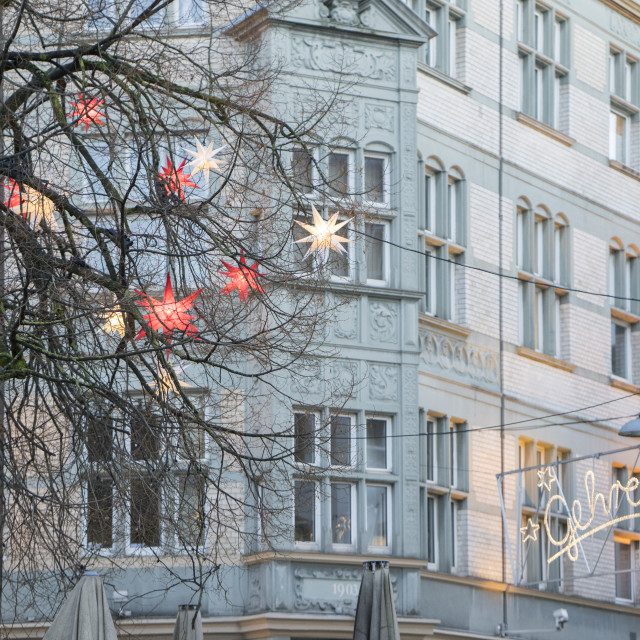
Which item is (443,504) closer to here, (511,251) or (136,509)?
(511,251)

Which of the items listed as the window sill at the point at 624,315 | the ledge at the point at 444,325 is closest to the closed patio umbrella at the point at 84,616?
the ledge at the point at 444,325

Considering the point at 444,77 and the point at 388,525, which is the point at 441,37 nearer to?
the point at 444,77

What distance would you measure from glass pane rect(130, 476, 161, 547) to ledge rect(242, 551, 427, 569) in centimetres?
550

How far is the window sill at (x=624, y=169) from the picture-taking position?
28.5 meters

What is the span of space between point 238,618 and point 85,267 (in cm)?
822

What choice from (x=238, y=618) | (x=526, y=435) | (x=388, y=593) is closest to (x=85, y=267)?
(x=388, y=593)

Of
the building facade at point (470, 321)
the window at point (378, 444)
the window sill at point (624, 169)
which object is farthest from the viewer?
the window sill at point (624, 169)

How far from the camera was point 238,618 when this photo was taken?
21172 millimetres

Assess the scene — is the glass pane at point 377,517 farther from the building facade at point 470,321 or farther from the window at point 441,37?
the window at point 441,37

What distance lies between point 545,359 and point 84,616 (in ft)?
46.6

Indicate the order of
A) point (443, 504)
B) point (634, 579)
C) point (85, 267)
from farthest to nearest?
point (634, 579) → point (443, 504) → point (85, 267)

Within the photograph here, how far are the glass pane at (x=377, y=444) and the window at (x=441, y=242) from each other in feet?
7.33

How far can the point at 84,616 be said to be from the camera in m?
12.9

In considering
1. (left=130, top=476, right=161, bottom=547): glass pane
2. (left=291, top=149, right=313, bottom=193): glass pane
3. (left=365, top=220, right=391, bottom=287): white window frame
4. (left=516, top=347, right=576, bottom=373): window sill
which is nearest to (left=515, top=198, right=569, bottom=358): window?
(left=516, top=347, right=576, bottom=373): window sill
